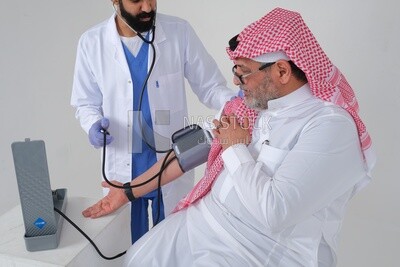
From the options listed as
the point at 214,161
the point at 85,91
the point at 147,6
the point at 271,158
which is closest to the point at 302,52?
the point at 271,158

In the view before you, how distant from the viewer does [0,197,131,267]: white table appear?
3.64ft

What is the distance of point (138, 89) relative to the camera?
5.71 feet

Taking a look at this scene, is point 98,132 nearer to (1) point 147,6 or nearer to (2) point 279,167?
(1) point 147,6

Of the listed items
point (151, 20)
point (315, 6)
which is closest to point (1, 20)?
point (151, 20)

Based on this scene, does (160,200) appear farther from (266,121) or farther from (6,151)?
(6,151)

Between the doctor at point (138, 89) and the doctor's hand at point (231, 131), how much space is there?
1.38ft

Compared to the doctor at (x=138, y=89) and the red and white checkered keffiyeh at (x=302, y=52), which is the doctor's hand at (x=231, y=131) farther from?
the doctor at (x=138, y=89)

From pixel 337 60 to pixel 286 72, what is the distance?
1.16m

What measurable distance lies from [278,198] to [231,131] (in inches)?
11.3

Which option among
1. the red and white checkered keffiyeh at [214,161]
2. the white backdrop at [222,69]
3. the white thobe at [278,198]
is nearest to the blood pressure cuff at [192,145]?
the red and white checkered keffiyeh at [214,161]

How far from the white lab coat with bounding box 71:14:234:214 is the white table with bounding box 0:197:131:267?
0.40m

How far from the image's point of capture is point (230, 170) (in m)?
1.22

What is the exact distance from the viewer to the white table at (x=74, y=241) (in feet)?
3.64

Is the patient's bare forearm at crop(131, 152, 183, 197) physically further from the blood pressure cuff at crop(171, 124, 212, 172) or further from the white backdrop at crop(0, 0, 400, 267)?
the white backdrop at crop(0, 0, 400, 267)
